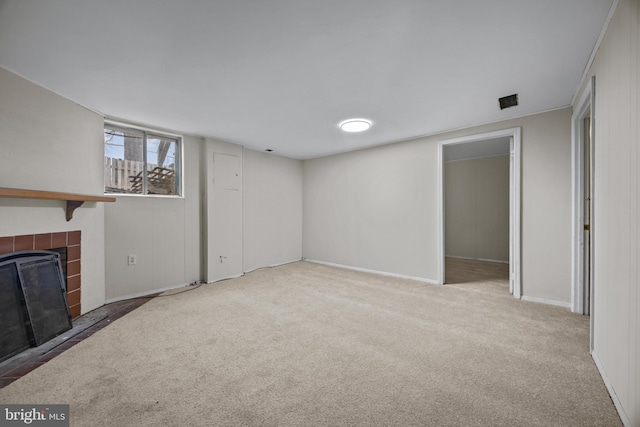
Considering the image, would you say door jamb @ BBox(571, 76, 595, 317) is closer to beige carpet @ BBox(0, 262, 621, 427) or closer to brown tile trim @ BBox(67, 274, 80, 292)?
beige carpet @ BBox(0, 262, 621, 427)

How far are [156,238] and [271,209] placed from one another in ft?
7.25

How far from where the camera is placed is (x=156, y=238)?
374 centimetres

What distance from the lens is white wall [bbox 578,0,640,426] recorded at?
4.30 ft

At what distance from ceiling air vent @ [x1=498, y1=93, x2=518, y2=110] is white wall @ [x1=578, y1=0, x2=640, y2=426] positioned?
2.83 feet

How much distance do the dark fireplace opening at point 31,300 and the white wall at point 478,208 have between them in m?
7.32

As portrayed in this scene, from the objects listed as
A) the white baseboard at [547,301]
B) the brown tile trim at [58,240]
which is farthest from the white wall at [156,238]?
the white baseboard at [547,301]

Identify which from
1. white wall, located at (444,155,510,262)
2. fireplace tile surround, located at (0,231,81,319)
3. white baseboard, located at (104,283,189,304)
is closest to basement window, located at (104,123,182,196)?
fireplace tile surround, located at (0,231,81,319)

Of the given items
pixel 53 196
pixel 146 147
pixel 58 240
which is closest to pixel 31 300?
pixel 58 240

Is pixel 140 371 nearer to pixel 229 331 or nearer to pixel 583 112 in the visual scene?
pixel 229 331

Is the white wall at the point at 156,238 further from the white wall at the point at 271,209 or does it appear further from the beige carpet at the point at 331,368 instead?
the white wall at the point at 271,209

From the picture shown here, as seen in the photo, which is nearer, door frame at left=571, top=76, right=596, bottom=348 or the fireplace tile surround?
the fireplace tile surround

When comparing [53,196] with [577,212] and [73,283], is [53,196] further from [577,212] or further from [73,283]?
[577,212]

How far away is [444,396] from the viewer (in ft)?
5.27

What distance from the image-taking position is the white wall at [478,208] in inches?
234
